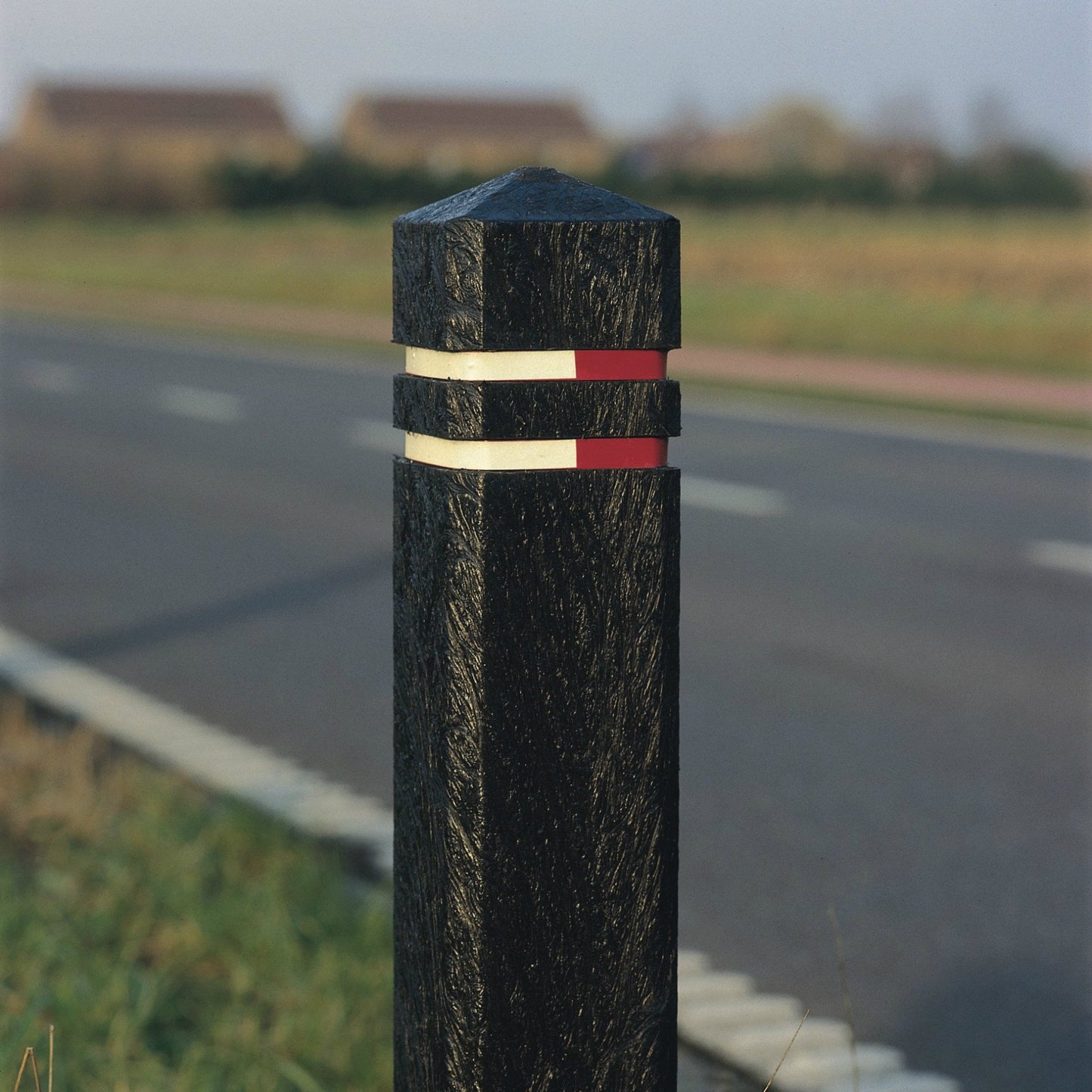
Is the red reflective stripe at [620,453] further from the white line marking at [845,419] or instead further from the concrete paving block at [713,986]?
the white line marking at [845,419]

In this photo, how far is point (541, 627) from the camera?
Result: 1.68m

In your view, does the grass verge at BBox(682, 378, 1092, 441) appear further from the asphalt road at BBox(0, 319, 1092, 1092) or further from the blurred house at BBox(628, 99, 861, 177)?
the blurred house at BBox(628, 99, 861, 177)

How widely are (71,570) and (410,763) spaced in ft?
19.1

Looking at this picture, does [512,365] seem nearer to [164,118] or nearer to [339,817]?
[339,817]

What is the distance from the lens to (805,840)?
3990 mm

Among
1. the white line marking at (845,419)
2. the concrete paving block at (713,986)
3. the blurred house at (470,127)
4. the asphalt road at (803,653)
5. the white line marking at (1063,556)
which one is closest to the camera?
the concrete paving block at (713,986)

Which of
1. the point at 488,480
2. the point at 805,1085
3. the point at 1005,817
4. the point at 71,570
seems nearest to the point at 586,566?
the point at 488,480

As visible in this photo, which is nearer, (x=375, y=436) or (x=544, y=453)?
(x=544, y=453)

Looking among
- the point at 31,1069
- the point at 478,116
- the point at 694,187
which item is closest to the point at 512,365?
the point at 31,1069

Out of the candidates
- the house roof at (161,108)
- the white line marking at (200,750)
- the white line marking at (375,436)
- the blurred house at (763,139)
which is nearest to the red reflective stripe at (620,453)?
the white line marking at (200,750)

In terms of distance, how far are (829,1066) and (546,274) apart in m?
1.61

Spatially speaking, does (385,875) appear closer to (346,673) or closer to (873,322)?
(346,673)

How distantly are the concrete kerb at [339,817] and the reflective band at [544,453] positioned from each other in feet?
4.25

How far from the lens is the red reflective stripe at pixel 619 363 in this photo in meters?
1.68
